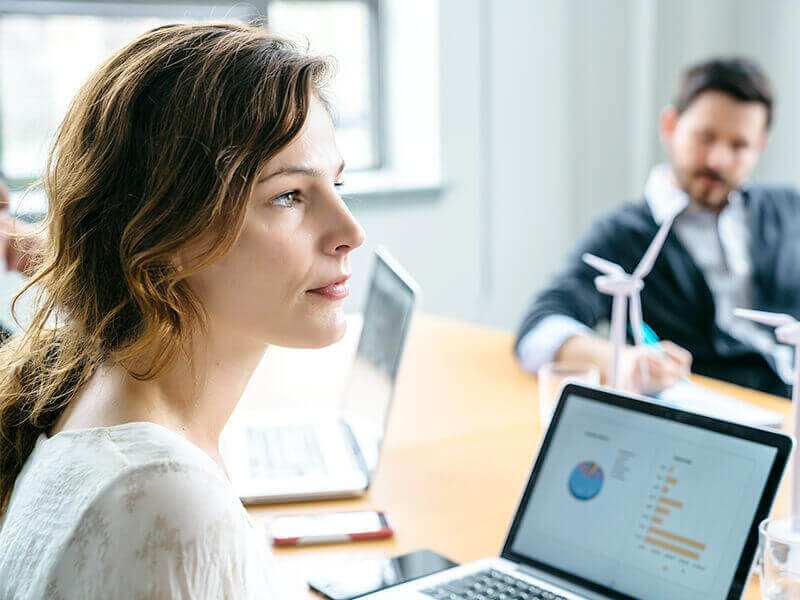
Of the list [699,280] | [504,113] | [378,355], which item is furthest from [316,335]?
[504,113]

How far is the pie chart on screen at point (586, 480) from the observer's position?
3.40 ft

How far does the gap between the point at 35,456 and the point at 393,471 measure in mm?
652

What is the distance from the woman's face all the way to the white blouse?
145 millimetres

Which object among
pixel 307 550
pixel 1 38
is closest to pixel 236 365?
pixel 307 550

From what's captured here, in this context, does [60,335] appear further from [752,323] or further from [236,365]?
[752,323]

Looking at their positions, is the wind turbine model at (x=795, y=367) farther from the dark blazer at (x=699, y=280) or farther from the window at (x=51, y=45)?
the window at (x=51, y=45)

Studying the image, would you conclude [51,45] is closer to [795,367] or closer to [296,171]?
[296,171]

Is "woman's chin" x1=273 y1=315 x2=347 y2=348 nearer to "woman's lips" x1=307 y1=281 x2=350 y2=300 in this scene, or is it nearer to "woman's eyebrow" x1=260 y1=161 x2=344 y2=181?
"woman's lips" x1=307 y1=281 x2=350 y2=300

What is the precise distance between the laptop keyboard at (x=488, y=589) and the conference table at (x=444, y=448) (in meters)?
0.10

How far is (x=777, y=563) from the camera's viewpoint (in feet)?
2.89

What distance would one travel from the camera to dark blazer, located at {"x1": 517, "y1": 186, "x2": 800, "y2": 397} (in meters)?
2.25

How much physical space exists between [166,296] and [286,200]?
0.48 ft

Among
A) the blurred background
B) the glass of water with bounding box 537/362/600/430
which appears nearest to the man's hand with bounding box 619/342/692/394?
the glass of water with bounding box 537/362/600/430

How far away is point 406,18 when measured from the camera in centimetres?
341
